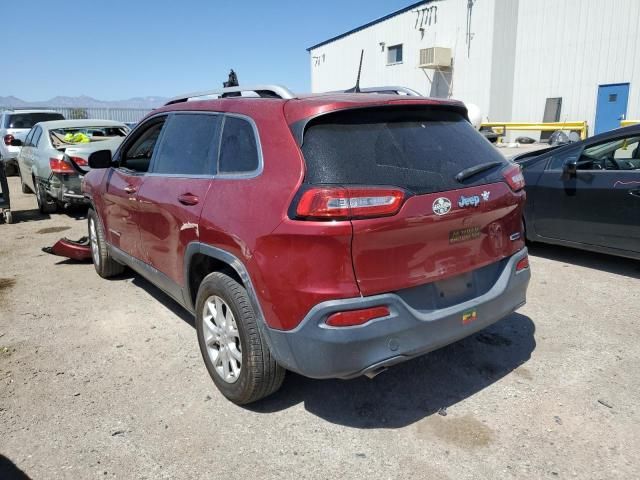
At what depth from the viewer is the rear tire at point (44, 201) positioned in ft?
29.9

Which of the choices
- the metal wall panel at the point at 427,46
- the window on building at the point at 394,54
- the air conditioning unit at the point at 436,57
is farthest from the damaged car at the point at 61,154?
the window on building at the point at 394,54

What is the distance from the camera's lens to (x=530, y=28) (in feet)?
68.8

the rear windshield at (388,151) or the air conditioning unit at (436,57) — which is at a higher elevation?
the air conditioning unit at (436,57)

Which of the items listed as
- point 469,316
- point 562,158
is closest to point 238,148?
point 469,316

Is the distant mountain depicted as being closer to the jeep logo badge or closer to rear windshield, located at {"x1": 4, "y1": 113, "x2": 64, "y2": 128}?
rear windshield, located at {"x1": 4, "y1": 113, "x2": 64, "y2": 128}

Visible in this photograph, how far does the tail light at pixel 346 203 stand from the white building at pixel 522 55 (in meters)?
19.4

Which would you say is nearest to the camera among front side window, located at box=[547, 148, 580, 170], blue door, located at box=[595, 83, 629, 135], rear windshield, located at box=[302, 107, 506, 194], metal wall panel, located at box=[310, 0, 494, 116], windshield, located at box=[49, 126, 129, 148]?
rear windshield, located at box=[302, 107, 506, 194]

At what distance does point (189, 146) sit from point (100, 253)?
8.08 ft

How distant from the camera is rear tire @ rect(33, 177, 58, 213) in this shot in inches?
359

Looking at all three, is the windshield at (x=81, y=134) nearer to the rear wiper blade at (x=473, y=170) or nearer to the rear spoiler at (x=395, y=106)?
the rear spoiler at (x=395, y=106)

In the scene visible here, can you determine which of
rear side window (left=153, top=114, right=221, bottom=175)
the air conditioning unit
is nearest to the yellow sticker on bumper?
rear side window (left=153, top=114, right=221, bottom=175)

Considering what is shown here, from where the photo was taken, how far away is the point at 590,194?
17.5 feet

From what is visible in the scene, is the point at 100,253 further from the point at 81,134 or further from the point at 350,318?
the point at 81,134

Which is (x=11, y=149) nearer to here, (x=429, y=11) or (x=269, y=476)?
(x=269, y=476)
